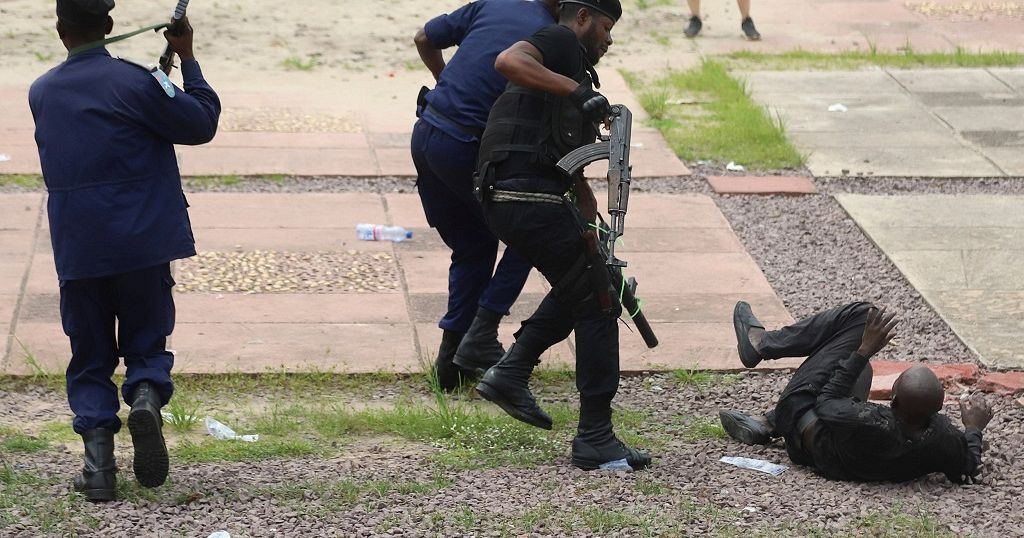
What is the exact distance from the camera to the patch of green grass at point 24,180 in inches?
371

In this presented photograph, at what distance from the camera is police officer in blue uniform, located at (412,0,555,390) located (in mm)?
5961

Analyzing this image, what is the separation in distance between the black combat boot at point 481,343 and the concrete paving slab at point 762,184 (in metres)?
3.82

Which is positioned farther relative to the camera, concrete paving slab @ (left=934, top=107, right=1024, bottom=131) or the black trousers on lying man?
concrete paving slab @ (left=934, top=107, right=1024, bottom=131)

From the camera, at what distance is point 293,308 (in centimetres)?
741

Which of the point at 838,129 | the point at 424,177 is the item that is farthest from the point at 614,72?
the point at 424,177

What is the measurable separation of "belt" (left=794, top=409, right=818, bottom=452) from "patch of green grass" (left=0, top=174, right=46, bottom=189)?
5878mm

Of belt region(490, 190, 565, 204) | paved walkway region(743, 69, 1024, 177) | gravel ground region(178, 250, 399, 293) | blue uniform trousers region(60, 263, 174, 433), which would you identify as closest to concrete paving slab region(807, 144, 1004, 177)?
paved walkway region(743, 69, 1024, 177)

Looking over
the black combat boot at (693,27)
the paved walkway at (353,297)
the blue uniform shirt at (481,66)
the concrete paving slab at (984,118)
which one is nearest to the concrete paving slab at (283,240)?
the paved walkway at (353,297)

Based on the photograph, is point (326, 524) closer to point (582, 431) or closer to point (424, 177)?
point (582, 431)

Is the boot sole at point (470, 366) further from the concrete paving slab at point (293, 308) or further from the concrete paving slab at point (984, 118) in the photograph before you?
the concrete paving slab at point (984, 118)

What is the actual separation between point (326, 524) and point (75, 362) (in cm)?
109

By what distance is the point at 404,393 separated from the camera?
21.4 ft

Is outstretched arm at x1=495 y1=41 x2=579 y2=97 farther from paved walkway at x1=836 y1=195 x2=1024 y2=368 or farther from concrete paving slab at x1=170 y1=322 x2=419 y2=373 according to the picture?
paved walkway at x1=836 y1=195 x2=1024 y2=368

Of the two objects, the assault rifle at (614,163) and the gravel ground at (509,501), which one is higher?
the assault rifle at (614,163)
